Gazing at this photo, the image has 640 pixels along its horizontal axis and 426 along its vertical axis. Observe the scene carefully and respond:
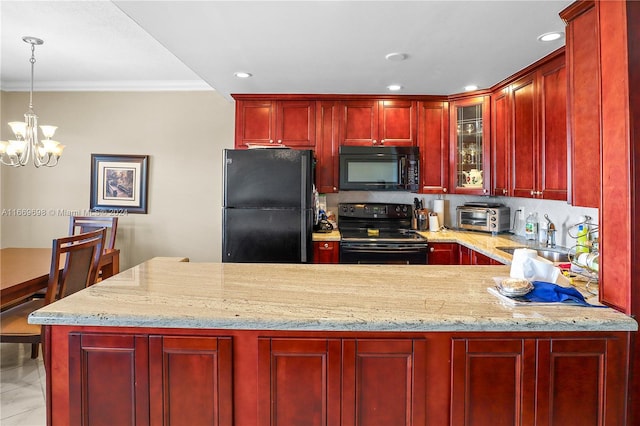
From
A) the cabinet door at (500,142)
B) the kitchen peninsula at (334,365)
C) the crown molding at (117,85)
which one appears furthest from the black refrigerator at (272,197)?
the kitchen peninsula at (334,365)

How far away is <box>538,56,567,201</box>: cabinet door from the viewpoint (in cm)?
251

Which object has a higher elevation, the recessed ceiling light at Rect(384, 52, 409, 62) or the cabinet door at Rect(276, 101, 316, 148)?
the recessed ceiling light at Rect(384, 52, 409, 62)

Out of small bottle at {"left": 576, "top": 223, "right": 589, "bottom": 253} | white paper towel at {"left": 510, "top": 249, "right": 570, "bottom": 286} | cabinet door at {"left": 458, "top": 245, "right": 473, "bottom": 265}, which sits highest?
small bottle at {"left": 576, "top": 223, "right": 589, "bottom": 253}

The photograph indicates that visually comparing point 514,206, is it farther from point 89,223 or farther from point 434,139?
point 89,223

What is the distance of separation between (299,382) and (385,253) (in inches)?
88.1

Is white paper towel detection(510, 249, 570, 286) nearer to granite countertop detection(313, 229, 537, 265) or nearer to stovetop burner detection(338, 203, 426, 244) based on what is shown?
granite countertop detection(313, 229, 537, 265)

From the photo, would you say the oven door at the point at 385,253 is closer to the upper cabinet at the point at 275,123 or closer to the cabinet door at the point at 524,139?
the cabinet door at the point at 524,139

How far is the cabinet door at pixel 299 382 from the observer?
4.05 feet

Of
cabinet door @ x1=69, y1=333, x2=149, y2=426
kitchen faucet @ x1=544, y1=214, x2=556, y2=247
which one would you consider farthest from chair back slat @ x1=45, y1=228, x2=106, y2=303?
kitchen faucet @ x1=544, y1=214, x2=556, y2=247

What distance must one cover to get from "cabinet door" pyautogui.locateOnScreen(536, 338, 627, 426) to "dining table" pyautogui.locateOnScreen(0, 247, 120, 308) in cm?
280

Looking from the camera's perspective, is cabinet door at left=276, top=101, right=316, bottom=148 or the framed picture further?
the framed picture

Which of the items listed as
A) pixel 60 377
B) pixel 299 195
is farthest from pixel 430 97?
pixel 60 377

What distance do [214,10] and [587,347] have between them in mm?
2238

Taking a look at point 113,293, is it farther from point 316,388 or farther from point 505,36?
point 505,36
